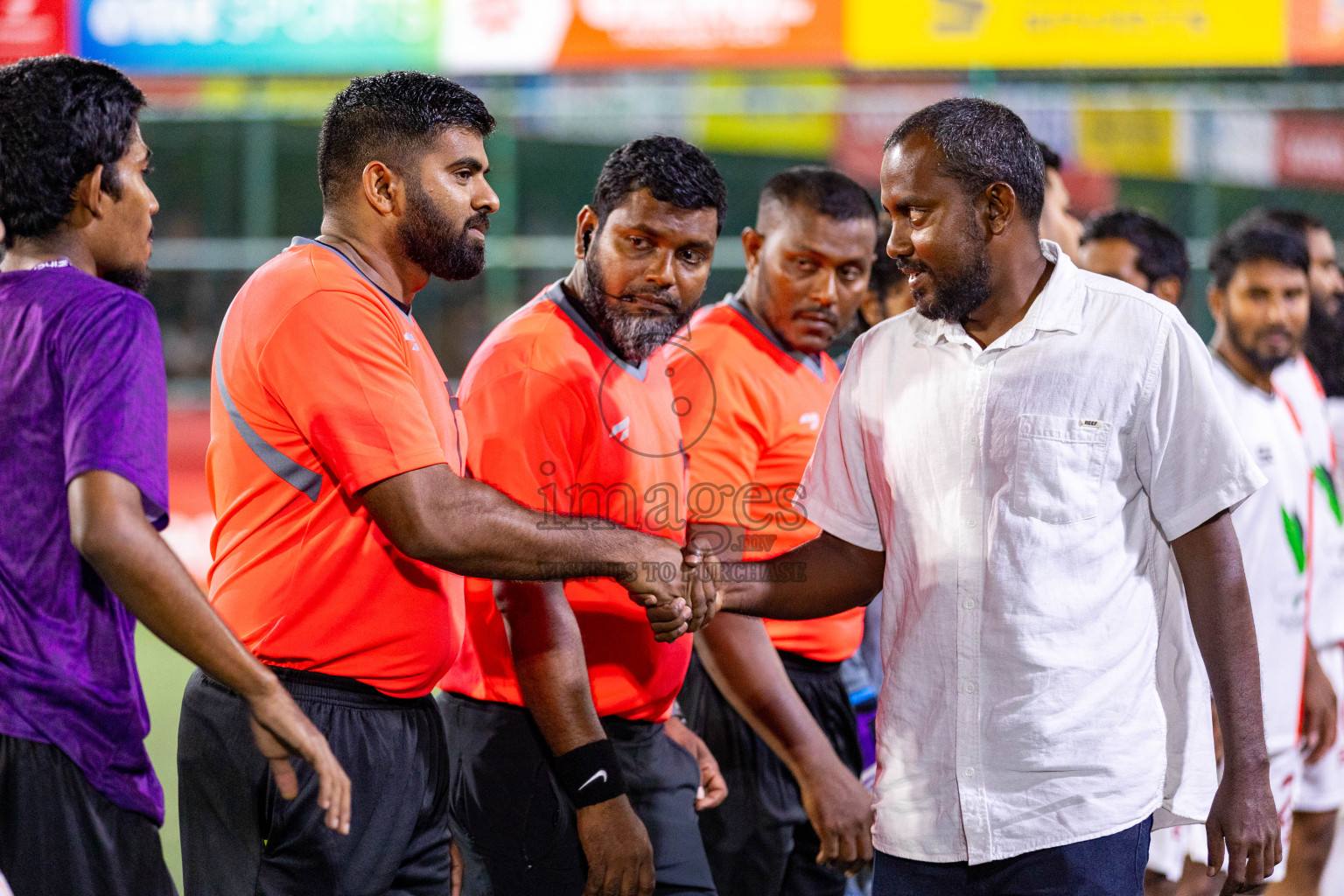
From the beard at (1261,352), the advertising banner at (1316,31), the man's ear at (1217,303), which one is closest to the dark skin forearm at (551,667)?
the beard at (1261,352)

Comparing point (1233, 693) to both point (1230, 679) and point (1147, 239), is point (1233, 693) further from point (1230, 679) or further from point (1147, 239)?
point (1147, 239)

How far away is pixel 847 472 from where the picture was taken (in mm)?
2789

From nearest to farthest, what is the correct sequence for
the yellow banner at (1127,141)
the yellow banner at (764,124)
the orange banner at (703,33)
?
the orange banner at (703,33), the yellow banner at (1127,141), the yellow banner at (764,124)

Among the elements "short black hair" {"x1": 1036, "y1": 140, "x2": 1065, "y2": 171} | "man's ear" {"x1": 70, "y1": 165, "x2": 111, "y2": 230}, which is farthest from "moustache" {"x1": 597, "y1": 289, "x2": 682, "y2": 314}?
"short black hair" {"x1": 1036, "y1": 140, "x2": 1065, "y2": 171}

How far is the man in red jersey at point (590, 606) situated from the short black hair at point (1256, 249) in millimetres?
2694

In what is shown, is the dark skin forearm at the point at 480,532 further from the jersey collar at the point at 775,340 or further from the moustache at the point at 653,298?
the jersey collar at the point at 775,340

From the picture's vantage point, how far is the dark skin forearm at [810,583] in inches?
111

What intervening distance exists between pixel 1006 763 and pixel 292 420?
150 cm

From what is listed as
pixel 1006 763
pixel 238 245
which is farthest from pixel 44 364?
Answer: pixel 238 245

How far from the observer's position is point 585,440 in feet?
9.61

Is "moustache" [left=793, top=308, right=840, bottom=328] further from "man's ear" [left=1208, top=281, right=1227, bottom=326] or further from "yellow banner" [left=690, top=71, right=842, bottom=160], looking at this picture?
"yellow banner" [left=690, top=71, right=842, bottom=160]

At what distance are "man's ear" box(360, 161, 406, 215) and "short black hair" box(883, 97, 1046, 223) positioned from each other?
1.02 m

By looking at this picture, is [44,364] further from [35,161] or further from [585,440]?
[585,440]

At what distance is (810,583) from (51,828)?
1526mm
